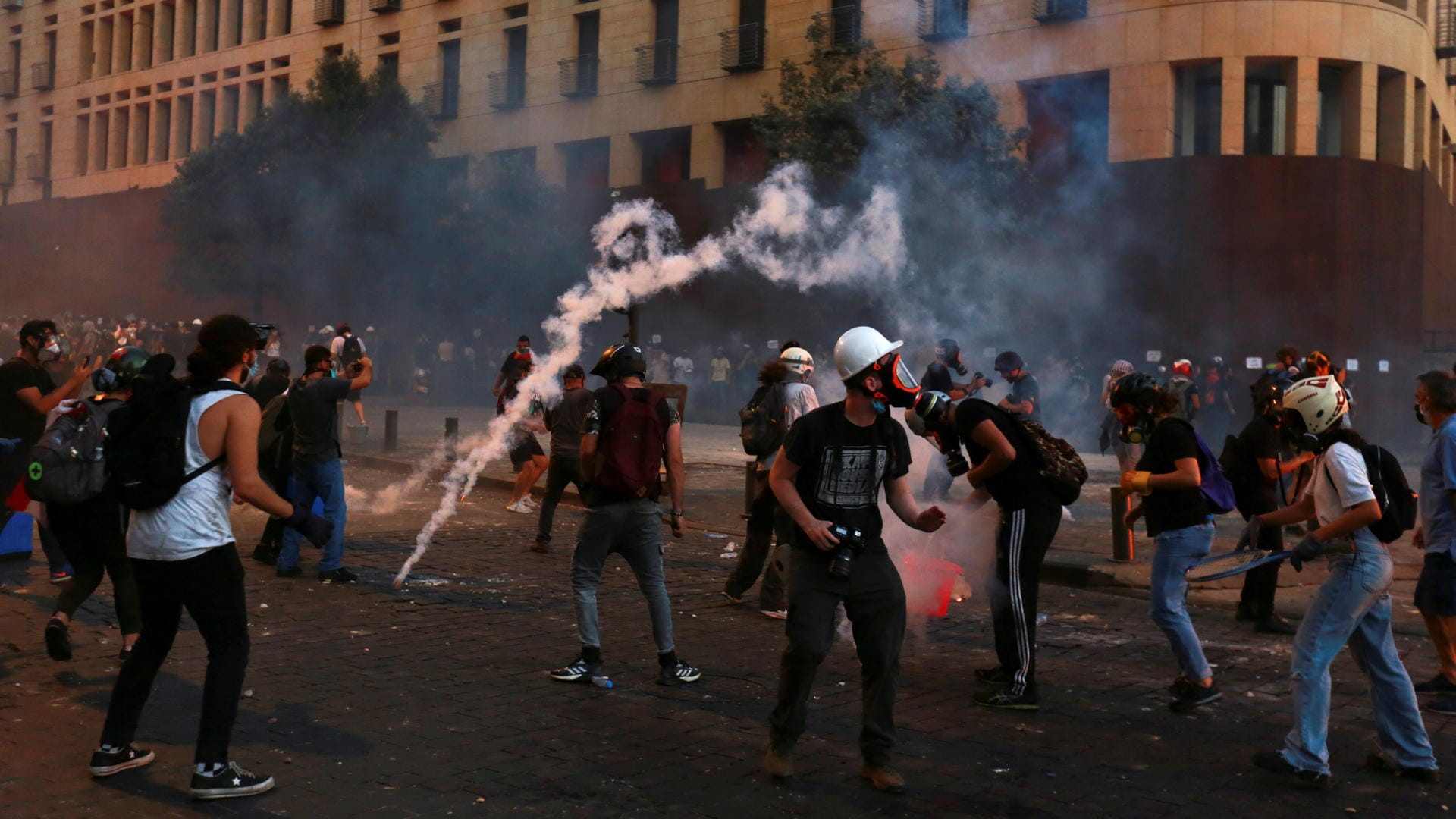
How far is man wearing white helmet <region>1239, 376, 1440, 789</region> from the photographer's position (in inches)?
189

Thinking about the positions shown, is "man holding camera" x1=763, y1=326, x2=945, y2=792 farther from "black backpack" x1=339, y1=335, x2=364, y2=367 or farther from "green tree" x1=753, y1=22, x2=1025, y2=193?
"green tree" x1=753, y1=22, x2=1025, y2=193

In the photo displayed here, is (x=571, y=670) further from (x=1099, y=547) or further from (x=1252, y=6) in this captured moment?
(x=1252, y=6)

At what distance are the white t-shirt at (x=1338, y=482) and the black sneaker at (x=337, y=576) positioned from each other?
246 inches

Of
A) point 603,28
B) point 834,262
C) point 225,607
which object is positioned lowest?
point 225,607

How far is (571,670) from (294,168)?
3016cm

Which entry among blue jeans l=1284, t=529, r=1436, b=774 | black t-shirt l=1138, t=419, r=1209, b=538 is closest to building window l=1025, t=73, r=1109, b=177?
black t-shirt l=1138, t=419, r=1209, b=538

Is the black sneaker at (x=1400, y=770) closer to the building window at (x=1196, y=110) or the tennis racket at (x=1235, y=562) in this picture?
the tennis racket at (x=1235, y=562)

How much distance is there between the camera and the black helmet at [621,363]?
6328 mm

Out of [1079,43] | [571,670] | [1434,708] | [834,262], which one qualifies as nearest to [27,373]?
[571,670]

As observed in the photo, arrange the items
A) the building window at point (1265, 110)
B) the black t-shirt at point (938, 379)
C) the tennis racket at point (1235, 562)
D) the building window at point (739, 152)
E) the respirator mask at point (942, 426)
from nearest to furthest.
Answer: the tennis racket at point (1235, 562)
the respirator mask at point (942, 426)
the black t-shirt at point (938, 379)
the building window at point (1265, 110)
the building window at point (739, 152)

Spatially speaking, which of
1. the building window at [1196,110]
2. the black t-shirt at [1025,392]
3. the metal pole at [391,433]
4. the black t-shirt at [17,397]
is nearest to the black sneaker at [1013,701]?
the black t-shirt at [17,397]

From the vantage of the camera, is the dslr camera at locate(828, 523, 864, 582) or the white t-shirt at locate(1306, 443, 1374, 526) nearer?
the dslr camera at locate(828, 523, 864, 582)

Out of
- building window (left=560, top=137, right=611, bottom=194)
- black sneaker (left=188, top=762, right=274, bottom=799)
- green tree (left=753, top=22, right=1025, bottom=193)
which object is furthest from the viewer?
building window (left=560, top=137, right=611, bottom=194)

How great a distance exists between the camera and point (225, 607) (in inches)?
176
